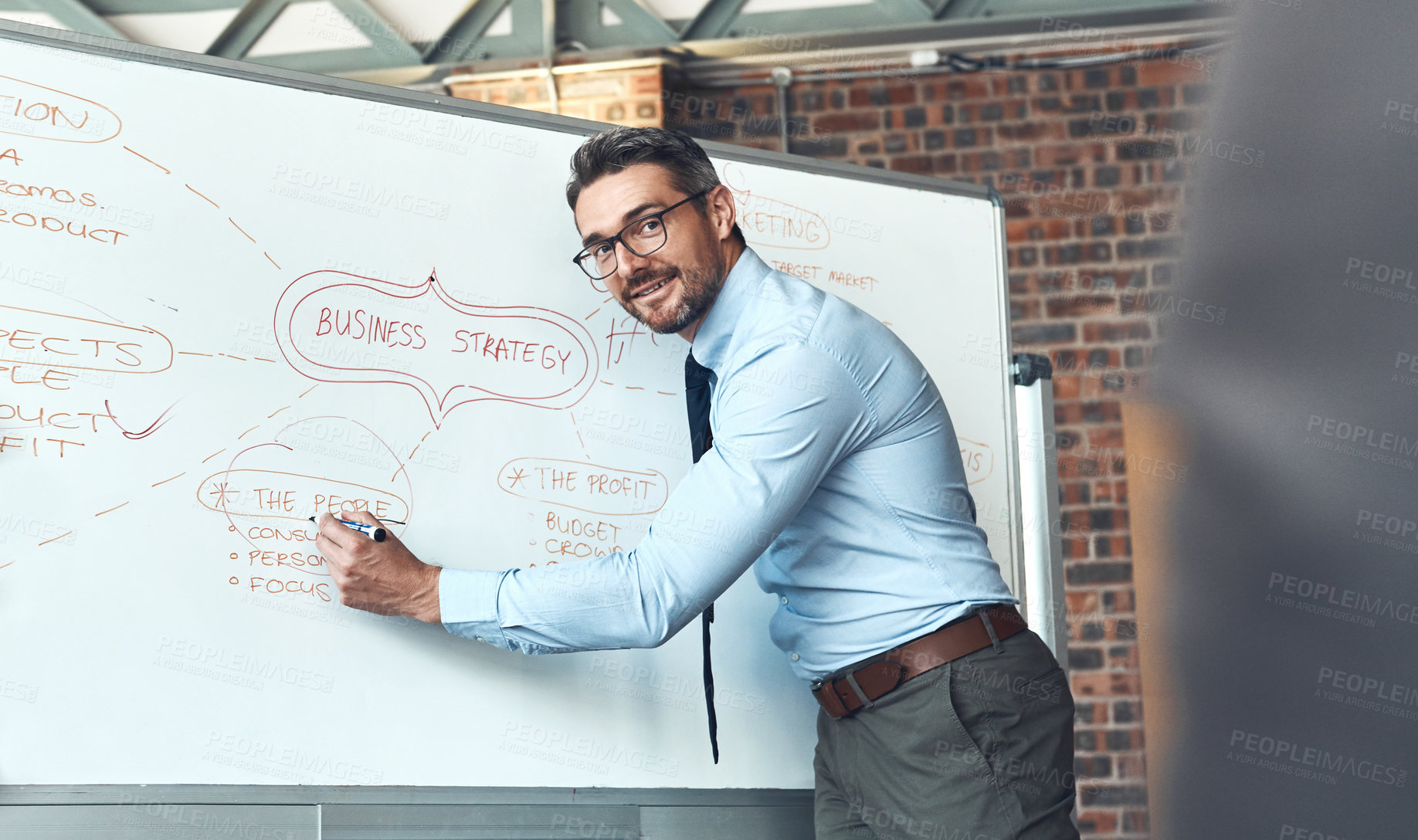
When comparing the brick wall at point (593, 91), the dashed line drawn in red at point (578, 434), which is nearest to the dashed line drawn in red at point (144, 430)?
the dashed line drawn in red at point (578, 434)

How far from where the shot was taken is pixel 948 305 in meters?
1.72

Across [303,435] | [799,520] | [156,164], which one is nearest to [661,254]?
[799,520]

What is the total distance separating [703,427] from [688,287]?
21 cm

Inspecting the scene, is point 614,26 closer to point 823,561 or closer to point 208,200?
point 208,200

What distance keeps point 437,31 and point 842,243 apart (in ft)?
5.66

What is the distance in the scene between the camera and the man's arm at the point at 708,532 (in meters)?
1.09

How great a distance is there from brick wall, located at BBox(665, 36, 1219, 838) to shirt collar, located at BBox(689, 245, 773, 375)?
1.77 m

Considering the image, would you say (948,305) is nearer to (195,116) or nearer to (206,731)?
(195,116)

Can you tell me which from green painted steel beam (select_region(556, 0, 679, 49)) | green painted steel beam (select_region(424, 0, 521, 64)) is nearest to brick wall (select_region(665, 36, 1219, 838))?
green painted steel beam (select_region(556, 0, 679, 49))

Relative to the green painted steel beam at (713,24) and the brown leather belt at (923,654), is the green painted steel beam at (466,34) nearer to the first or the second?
the green painted steel beam at (713,24)

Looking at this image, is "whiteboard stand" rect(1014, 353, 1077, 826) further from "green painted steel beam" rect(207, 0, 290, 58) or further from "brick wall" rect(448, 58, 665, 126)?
"green painted steel beam" rect(207, 0, 290, 58)

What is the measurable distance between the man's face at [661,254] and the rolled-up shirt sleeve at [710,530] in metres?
0.16

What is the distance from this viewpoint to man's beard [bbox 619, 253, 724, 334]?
1.26 m

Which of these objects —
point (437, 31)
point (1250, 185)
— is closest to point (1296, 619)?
point (1250, 185)
